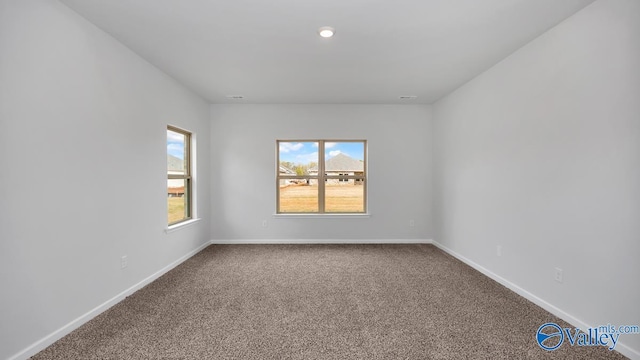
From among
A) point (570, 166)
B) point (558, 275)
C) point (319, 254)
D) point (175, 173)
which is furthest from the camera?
point (319, 254)

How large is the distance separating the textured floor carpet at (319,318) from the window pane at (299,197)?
1.54 m

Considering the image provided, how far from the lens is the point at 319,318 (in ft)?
7.70

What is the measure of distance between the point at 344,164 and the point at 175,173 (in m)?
2.77

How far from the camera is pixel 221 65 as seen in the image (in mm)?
3182

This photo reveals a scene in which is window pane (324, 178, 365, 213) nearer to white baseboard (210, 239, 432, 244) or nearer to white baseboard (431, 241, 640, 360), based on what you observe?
white baseboard (210, 239, 432, 244)

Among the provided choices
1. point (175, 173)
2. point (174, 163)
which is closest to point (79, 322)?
point (175, 173)

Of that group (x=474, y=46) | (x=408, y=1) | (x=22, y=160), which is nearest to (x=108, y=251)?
(x=22, y=160)

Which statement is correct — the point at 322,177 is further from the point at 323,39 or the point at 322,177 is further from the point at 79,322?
the point at 79,322

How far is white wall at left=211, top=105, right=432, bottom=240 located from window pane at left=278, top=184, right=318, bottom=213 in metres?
0.24

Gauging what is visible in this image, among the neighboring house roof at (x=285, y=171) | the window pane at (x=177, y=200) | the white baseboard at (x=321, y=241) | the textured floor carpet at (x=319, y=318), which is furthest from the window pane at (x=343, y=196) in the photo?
the window pane at (x=177, y=200)

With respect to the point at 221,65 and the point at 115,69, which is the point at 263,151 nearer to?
the point at 221,65

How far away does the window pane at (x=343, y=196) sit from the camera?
201 inches

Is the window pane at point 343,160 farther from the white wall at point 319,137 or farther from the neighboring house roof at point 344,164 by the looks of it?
the white wall at point 319,137

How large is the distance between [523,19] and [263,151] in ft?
12.5
